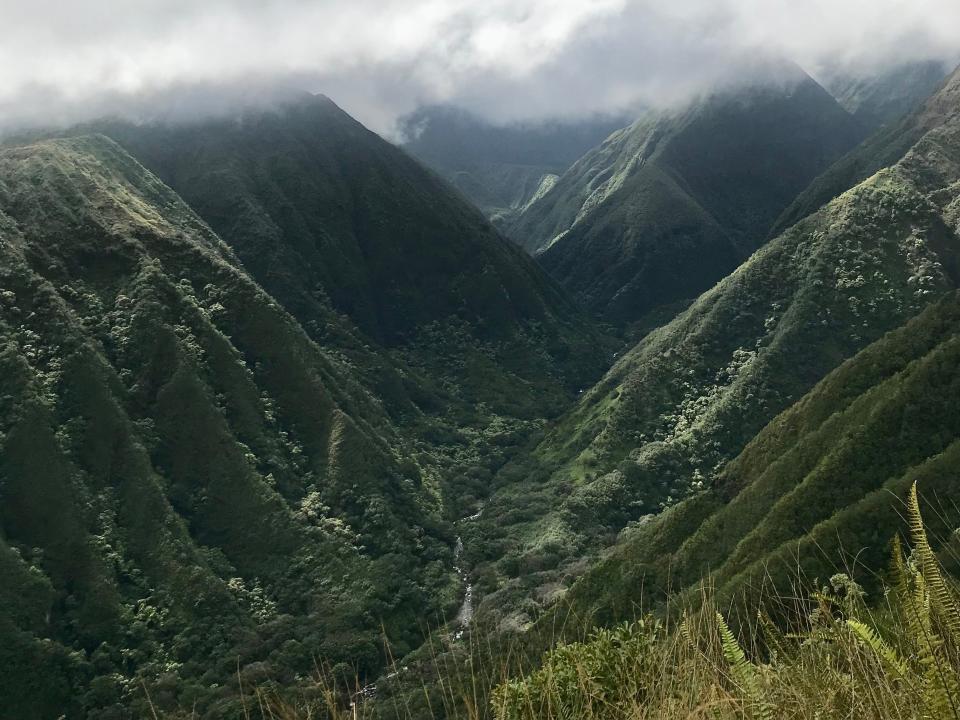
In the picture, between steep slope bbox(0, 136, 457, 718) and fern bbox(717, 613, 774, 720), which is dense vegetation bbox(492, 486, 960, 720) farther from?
steep slope bbox(0, 136, 457, 718)

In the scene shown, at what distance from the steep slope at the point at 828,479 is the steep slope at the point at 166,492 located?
43908mm

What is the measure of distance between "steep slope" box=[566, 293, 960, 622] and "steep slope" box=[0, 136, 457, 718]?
43908 millimetres

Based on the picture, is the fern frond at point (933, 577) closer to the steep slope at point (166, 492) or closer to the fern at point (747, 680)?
the fern at point (747, 680)

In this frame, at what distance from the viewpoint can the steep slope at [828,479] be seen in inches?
3287

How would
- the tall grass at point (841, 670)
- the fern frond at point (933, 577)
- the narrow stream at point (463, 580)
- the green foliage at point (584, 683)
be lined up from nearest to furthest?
the fern frond at point (933, 577) → the tall grass at point (841, 670) → the green foliage at point (584, 683) → the narrow stream at point (463, 580)

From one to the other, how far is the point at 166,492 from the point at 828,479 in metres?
123

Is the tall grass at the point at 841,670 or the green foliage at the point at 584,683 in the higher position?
→ the tall grass at the point at 841,670

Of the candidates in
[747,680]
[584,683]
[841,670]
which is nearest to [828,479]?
[841,670]

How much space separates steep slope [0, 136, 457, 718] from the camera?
12500cm

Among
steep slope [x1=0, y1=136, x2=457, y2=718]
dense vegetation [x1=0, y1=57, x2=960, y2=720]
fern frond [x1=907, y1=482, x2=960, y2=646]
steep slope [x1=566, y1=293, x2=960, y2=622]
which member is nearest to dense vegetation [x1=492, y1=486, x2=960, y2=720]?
fern frond [x1=907, y1=482, x2=960, y2=646]

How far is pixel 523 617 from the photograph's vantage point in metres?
110

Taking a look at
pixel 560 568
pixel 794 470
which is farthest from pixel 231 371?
pixel 794 470

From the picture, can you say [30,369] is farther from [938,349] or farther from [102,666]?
[938,349]

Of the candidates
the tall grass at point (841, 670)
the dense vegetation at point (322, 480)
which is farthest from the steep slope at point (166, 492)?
the tall grass at point (841, 670)
